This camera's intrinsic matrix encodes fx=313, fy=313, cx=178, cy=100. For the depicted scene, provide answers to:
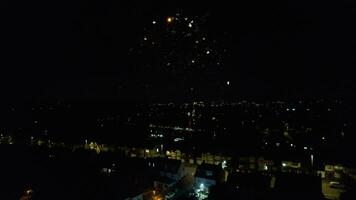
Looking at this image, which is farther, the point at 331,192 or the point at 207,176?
the point at 207,176

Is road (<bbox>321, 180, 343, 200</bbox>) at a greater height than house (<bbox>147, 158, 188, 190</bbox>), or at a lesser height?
lesser

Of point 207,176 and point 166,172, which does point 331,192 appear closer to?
point 207,176

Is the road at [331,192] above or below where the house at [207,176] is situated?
below

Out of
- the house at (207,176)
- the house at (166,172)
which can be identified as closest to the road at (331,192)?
the house at (207,176)

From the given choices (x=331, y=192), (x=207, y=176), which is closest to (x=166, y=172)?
(x=207, y=176)

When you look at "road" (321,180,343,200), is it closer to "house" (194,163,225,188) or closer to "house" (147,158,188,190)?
"house" (194,163,225,188)

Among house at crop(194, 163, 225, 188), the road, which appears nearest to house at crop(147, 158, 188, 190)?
house at crop(194, 163, 225, 188)

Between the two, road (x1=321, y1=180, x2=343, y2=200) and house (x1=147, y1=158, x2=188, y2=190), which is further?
house (x1=147, y1=158, x2=188, y2=190)

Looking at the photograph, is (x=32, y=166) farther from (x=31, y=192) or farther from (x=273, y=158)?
(x=273, y=158)

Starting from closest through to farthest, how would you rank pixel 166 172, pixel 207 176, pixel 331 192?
1. pixel 331 192
2. pixel 207 176
3. pixel 166 172

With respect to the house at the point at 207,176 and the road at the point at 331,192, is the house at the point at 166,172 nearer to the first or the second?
the house at the point at 207,176

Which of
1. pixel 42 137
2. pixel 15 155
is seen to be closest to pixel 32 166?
pixel 15 155
